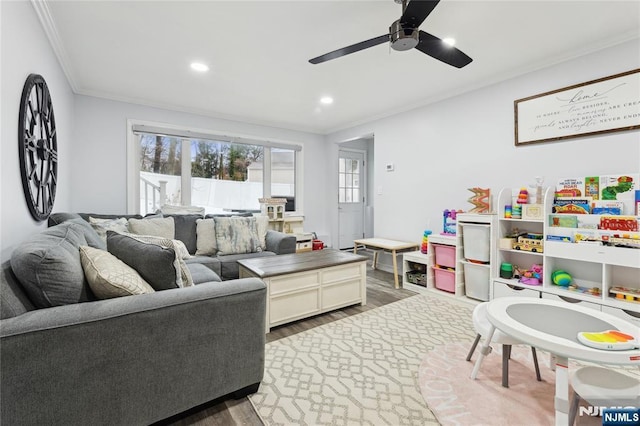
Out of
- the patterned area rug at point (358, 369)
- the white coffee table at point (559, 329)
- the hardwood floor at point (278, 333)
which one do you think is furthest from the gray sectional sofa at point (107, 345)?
the white coffee table at point (559, 329)

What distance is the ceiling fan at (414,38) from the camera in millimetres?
1581

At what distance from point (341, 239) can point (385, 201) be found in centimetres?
194

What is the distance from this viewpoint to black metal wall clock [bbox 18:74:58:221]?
1793mm

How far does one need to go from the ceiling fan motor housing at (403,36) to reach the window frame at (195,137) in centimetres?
329

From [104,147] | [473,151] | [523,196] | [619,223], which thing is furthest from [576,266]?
[104,147]

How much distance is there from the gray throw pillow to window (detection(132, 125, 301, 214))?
110 inches

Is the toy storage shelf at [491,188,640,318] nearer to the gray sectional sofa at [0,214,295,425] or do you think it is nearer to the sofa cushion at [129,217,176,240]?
the gray sectional sofa at [0,214,295,425]

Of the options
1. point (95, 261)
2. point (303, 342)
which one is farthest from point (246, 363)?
point (95, 261)

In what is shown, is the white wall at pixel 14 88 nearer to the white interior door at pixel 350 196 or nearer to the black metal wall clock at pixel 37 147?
the black metal wall clock at pixel 37 147

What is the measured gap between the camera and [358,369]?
1916mm

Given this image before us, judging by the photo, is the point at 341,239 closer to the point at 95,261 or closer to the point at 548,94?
the point at 548,94

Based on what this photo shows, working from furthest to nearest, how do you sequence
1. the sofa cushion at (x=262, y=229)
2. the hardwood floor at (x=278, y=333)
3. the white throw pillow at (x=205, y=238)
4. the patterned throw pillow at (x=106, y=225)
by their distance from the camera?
the sofa cushion at (x=262, y=229)
the white throw pillow at (x=205, y=238)
the patterned throw pillow at (x=106, y=225)
the hardwood floor at (x=278, y=333)

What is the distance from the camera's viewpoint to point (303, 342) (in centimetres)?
228

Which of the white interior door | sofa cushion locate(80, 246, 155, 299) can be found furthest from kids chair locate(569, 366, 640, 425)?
the white interior door
